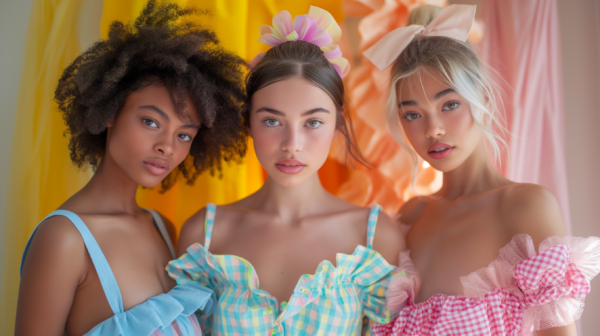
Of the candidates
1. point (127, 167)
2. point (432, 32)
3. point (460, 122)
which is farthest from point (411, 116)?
point (127, 167)

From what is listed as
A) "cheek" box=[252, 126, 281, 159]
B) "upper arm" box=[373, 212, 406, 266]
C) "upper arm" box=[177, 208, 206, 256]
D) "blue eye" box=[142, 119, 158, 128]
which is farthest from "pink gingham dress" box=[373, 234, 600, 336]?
"blue eye" box=[142, 119, 158, 128]

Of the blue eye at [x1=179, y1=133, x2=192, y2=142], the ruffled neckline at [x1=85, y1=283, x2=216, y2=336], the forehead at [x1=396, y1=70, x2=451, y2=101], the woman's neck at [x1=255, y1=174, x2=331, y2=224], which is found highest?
the forehead at [x1=396, y1=70, x2=451, y2=101]

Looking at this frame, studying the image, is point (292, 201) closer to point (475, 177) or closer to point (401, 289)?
point (401, 289)

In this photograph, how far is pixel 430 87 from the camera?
4.84 feet

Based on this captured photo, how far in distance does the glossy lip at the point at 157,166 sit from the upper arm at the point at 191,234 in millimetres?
228

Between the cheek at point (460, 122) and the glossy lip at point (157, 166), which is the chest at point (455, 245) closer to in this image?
the cheek at point (460, 122)

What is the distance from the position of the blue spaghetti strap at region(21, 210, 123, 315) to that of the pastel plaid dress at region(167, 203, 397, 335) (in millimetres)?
240

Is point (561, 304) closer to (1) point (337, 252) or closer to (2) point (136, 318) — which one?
(1) point (337, 252)

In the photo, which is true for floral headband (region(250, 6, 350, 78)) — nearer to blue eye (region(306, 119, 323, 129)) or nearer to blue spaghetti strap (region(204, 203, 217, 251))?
blue eye (region(306, 119, 323, 129))

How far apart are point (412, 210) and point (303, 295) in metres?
0.65

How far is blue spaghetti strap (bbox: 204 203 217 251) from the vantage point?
1.51m

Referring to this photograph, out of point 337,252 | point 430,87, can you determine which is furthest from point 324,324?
point 430,87

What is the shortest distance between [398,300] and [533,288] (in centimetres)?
39

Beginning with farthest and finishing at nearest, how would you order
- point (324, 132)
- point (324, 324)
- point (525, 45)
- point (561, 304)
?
point (525, 45) → point (324, 132) → point (324, 324) → point (561, 304)
